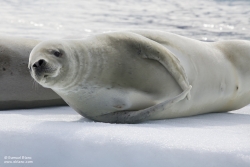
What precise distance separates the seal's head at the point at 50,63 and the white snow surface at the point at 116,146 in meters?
0.32

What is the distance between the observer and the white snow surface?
2457 mm

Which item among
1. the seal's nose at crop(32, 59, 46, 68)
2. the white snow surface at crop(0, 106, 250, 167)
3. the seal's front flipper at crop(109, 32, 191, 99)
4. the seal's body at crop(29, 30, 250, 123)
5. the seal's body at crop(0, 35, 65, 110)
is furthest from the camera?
the seal's body at crop(0, 35, 65, 110)

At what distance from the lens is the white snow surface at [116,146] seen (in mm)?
2457

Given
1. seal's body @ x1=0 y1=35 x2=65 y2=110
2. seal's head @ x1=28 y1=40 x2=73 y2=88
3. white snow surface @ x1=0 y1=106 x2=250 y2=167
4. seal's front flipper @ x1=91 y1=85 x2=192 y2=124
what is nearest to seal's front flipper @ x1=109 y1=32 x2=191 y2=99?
seal's front flipper @ x1=91 y1=85 x2=192 y2=124

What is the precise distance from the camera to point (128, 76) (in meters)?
3.54

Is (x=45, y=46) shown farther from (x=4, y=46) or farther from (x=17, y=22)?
(x=17, y=22)

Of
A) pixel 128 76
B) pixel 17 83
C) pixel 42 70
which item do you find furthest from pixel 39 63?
pixel 17 83

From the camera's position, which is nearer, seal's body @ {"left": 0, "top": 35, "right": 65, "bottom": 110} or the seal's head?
the seal's head

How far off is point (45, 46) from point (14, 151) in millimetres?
881

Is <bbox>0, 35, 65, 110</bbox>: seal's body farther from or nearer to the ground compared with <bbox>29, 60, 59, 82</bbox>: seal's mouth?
nearer to the ground

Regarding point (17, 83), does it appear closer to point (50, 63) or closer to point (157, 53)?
point (50, 63)

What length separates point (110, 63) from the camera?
354 centimetres

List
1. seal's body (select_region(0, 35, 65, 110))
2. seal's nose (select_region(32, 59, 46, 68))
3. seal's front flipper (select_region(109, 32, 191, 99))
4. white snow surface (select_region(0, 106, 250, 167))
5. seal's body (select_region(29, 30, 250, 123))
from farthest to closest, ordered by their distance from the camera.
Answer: seal's body (select_region(0, 35, 65, 110)) → seal's front flipper (select_region(109, 32, 191, 99)) → seal's body (select_region(29, 30, 250, 123)) → seal's nose (select_region(32, 59, 46, 68)) → white snow surface (select_region(0, 106, 250, 167))

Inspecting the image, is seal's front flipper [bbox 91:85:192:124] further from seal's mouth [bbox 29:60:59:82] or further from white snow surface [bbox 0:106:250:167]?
seal's mouth [bbox 29:60:59:82]
